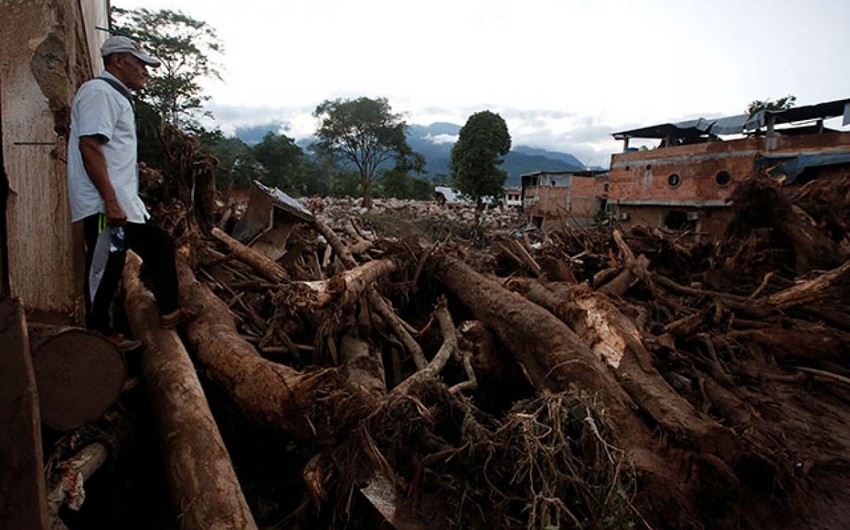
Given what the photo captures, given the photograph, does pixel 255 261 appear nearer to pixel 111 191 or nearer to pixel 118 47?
pixel 111 191

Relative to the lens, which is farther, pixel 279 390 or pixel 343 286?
pixel 343 286

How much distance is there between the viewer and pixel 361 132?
1395 inches

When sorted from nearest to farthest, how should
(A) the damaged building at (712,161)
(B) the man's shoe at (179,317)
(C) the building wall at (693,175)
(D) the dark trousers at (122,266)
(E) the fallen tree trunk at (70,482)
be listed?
(E) the fallen tree trunk at (70,482) → (D) the dark trousers at (122,266) → (B) the man's shoe at (179,317) → (A) the damaged building at (712,161) → (C) the building wall at (693,175)

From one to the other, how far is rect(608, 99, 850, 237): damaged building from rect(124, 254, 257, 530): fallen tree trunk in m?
16.0

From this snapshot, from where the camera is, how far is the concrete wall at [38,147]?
2887mm

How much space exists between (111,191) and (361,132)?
3448 centimetres

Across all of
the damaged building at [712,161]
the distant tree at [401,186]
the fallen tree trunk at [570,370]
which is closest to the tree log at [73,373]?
the fallen tree trunk at [570,370]

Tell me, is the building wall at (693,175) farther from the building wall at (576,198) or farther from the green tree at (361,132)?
the green tree at (361,132)

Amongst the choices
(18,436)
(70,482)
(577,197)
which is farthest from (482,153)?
(18,436)

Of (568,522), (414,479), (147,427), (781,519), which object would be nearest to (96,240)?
(147,427)

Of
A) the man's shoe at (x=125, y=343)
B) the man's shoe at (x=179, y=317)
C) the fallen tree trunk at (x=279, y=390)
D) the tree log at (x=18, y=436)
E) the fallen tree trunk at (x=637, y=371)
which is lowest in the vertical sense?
the fallen tree trunk at (x=637, y=371)

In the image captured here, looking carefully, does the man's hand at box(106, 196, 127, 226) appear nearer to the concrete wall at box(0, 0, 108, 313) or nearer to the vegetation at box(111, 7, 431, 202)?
the concrete wall at box(0, 0, 108, 313)

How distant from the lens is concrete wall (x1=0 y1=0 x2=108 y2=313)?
289cm

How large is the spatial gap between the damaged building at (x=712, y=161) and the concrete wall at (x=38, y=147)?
1603cm
